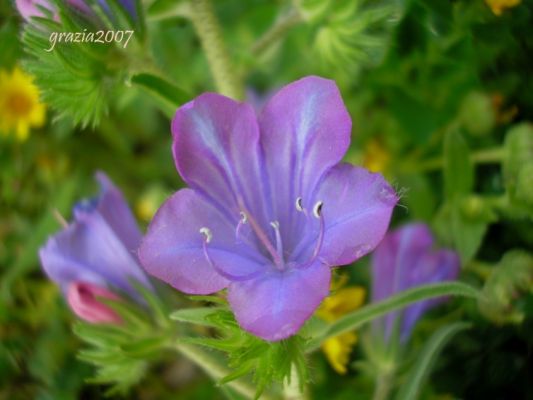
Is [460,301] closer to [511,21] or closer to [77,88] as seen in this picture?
[511,21]

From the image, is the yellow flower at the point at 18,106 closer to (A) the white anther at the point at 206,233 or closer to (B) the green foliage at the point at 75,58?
(B) the green foliage at the point at 75,58

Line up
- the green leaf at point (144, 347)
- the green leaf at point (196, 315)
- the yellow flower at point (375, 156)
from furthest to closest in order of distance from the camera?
the yellow flower at point (375, 156) < the green leaf at point (144, 347) < the green leaf at point (196, 315)

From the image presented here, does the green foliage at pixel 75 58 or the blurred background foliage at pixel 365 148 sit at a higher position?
the green foliage at pixel 75 58

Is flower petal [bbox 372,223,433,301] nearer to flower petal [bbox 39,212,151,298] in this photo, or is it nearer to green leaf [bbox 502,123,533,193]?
green leaf [bbox 502,123,533,193]

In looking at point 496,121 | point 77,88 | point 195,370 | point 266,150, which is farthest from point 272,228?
point 195,370

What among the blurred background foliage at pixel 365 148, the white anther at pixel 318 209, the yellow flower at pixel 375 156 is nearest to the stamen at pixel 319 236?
the white anther at pixel 318 209

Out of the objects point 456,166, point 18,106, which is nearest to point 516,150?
point 456,166
